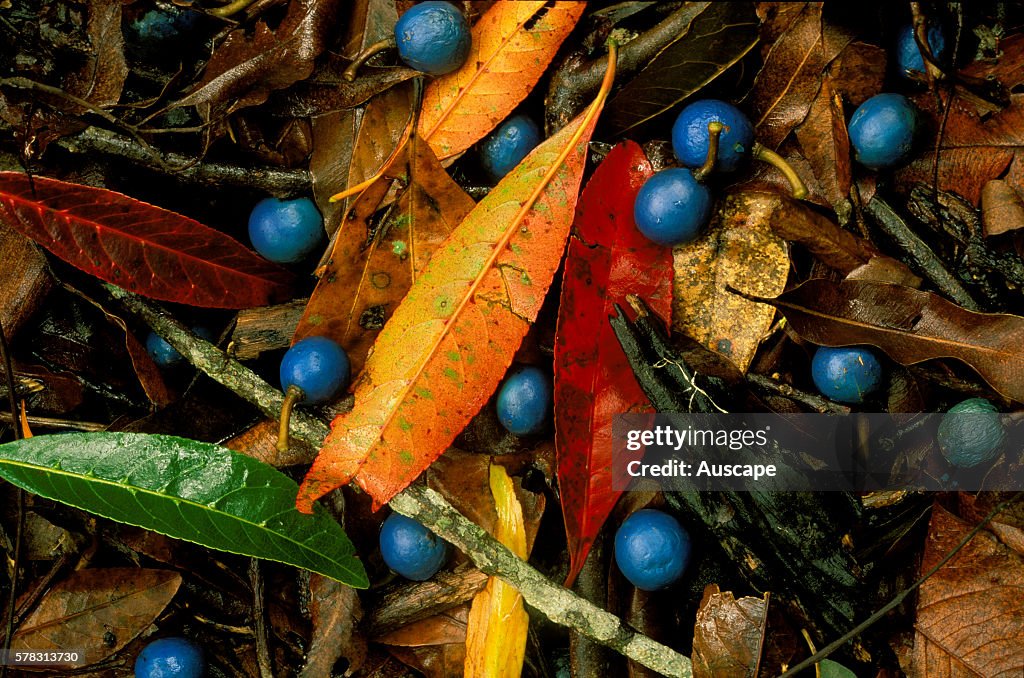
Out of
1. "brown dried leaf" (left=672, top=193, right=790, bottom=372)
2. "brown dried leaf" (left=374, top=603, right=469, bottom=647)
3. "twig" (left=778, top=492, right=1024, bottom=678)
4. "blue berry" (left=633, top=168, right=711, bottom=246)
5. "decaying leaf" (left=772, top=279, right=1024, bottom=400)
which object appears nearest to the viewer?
"twig" (left=778, top=492, right=1024, bottom=678)

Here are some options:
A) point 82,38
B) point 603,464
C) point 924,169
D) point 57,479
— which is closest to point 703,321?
point 603,464

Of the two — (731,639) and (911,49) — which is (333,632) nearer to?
(731,639)

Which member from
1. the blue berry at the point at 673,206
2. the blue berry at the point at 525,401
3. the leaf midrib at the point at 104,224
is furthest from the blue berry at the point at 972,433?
the leaf midrib at the point at 104,224

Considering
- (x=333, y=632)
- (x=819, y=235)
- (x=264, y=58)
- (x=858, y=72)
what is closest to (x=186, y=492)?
(x=333, y=632)

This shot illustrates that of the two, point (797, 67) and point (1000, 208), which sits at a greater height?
point (797, 67)

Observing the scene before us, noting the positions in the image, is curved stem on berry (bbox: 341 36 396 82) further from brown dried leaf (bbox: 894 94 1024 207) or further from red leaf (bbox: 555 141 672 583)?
brown dried leaf (bbox: 894 94 1024 207)

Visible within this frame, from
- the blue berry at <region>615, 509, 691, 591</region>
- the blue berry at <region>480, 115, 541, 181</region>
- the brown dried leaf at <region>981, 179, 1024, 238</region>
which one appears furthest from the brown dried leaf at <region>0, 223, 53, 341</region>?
the brown dried leaf at <region>981, 179, 1024, 238</region>
